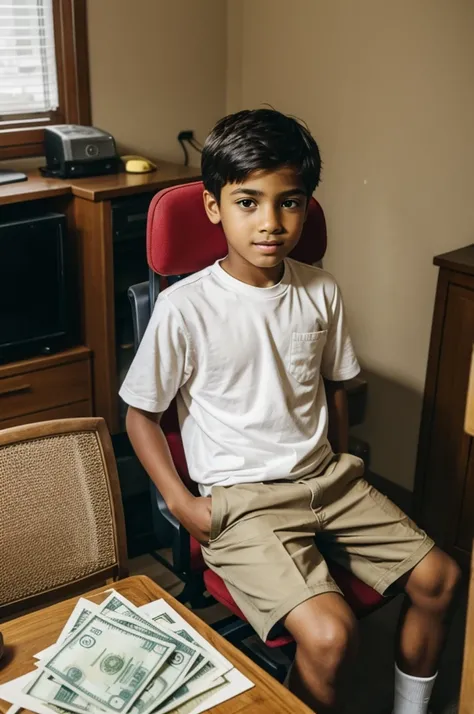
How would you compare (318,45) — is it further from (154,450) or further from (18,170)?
(154,450)

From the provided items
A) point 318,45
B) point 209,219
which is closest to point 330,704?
point 209,219

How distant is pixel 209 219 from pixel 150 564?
47.5 inches

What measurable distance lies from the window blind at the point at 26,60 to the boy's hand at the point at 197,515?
61.5 inches

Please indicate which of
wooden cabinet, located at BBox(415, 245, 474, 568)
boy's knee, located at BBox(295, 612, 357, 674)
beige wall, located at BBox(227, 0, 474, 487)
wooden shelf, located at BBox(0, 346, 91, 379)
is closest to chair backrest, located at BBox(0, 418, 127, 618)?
boy's knee, located at BBox(295, 612, 357, 674)

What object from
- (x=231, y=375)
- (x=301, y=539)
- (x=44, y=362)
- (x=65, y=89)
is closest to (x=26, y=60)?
(x=65, y=89)

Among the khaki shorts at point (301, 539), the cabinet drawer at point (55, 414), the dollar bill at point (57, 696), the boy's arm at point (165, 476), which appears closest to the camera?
the dollar bill at point (57, 696)

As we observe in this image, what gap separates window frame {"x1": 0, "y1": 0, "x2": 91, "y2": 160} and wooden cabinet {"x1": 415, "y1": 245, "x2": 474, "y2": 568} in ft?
4.24

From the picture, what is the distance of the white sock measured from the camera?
1.70 m

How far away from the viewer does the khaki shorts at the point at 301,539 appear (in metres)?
1.52

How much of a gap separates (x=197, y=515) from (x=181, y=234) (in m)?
0.56

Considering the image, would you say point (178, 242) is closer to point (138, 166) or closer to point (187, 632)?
point (187, 632)

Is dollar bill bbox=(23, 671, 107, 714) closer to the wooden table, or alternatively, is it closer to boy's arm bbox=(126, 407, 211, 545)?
the wooden table

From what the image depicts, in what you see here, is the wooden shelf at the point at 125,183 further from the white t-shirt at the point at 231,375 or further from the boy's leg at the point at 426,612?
the boy's leg at the point at 426,612

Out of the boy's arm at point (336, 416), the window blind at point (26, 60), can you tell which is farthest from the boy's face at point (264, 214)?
the window blind at point (26, 60)
